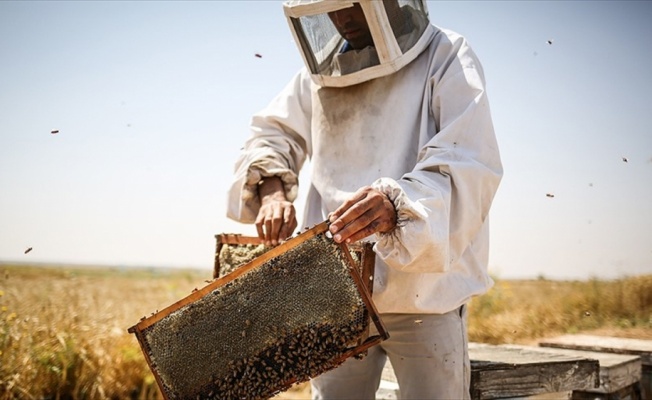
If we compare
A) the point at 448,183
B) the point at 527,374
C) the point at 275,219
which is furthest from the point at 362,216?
the point at 527,374

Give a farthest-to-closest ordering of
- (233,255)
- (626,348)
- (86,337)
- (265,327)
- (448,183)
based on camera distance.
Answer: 1. (86,337)
2. (626,348)
3. (233,255)
4. (448,183)
5. (265,327)

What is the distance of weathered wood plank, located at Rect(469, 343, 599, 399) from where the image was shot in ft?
10.8

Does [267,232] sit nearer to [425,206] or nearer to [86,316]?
[425,206]

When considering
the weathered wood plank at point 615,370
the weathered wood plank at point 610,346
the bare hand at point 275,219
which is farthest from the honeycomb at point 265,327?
the weathered wood plank at point 610,346

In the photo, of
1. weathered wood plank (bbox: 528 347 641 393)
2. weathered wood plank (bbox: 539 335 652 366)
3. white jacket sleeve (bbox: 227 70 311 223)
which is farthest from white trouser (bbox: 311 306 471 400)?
weathered wood plank (bbox: 539 335 652 366)

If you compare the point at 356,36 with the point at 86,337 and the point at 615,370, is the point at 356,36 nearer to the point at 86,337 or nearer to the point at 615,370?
the point at 615,370

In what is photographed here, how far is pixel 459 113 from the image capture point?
2852mm

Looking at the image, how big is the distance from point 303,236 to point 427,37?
1.35 meters

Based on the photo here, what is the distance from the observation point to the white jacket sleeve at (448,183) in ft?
7.88

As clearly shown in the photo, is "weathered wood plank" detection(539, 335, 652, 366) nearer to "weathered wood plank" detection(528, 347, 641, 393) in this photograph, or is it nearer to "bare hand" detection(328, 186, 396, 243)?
"weathered wood plank" detection(528, 347, 641, 393)

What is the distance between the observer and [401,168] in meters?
2.97

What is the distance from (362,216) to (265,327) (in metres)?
0.61

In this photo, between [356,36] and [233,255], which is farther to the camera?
[233,255]

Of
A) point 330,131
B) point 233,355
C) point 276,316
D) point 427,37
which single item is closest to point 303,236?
point 276,316
